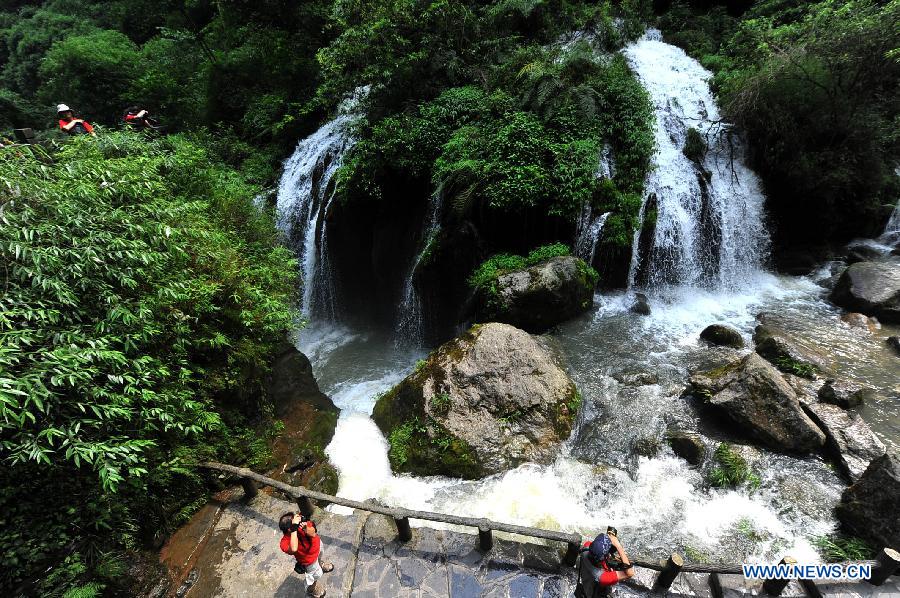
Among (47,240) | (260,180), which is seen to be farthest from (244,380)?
(260,180)

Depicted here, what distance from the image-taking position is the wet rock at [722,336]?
30.4 ft

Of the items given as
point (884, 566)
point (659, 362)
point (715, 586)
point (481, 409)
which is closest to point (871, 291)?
point (659, 362)

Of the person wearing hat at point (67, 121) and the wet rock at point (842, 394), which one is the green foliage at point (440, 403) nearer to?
the wet rock at point (842, 394)

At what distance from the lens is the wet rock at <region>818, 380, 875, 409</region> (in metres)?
7.12

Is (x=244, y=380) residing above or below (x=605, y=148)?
below

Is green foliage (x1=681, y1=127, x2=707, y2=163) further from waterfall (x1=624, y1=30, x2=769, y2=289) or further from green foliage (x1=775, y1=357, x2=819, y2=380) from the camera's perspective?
green foliage (x1=775, y1=357, x2=819, y2=380)

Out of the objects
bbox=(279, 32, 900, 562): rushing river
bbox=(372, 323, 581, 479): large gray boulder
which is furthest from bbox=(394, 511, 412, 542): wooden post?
bbox=(372, 323, 581, 479): large gray boulder

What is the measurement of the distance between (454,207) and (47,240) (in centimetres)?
826

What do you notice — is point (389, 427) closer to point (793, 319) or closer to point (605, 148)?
point (605, 148)

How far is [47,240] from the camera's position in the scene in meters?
4.46

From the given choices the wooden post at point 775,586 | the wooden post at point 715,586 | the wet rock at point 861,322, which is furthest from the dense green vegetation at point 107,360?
the wet rock at point 861,322

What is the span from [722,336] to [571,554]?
747 cm

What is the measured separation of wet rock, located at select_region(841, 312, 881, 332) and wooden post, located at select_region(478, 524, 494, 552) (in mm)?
11420

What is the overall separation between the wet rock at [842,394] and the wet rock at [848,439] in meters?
0.23
